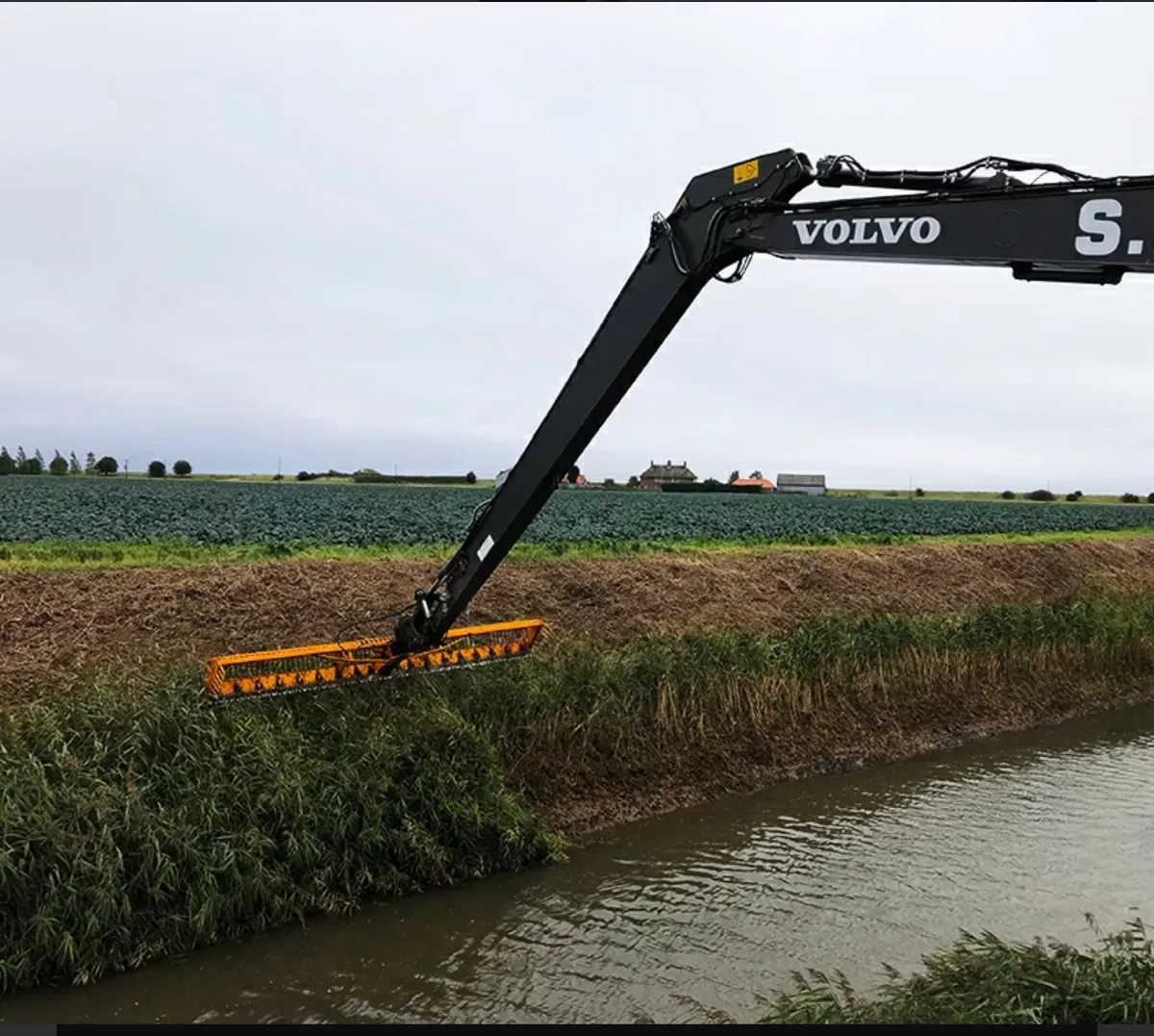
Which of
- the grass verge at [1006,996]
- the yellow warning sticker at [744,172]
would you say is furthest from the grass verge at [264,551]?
the grass verge at [1006,996]

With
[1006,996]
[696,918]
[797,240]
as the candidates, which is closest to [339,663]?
[696,918]

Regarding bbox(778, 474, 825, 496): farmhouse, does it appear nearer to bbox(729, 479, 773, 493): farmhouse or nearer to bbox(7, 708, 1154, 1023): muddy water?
bbox(729, 479, 773, 493): farmhouse

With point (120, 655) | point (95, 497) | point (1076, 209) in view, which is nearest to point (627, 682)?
point (120, 655)

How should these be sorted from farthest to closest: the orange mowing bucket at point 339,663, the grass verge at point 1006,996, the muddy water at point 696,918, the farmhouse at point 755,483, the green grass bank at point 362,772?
the farmhouse at point 755,483, the orange mowing bucket at point 339,663, the green grass bank at point 362,772, the muddy water at point 696,918, the grass verge at point 1006,996

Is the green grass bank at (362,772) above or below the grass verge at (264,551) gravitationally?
below

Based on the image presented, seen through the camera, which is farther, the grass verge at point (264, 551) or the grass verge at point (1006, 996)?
the grass verge at point (264, 551)

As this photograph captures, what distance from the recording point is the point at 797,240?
17.6 ft

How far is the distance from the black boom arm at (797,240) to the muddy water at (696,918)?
9.17ft

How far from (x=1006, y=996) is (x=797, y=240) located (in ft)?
14.2

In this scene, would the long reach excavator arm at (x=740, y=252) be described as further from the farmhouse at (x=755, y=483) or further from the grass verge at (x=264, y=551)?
the farmhouse at (x=755, y=483)

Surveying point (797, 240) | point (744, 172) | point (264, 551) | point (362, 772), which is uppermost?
point (744, 172)

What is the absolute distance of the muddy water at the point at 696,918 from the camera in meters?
5.70

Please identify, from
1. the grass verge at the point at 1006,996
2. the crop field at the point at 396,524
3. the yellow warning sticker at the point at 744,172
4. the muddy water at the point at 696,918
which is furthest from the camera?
the crop field at the point at 396,524

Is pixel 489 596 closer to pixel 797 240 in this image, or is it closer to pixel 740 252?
pixel 740 252
